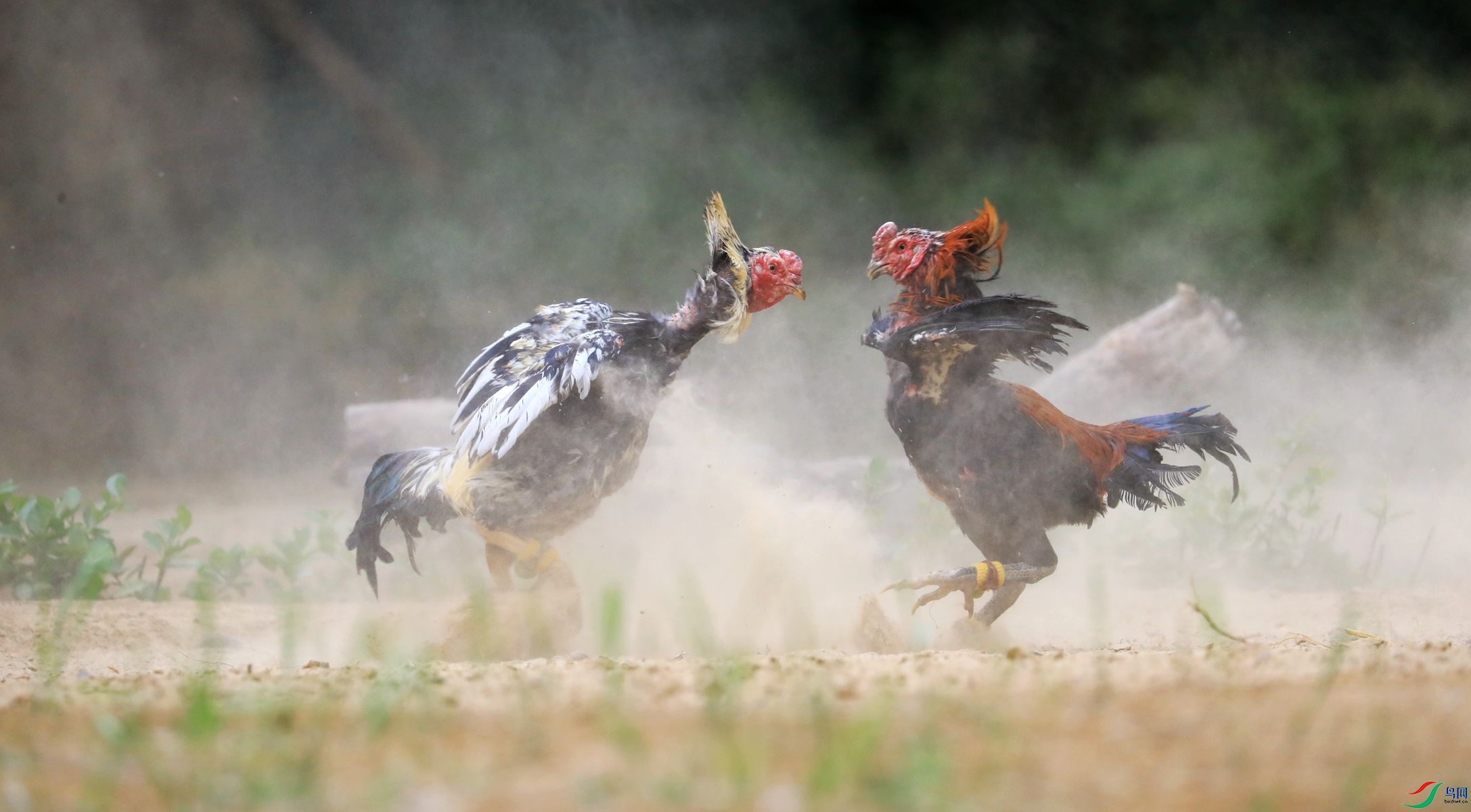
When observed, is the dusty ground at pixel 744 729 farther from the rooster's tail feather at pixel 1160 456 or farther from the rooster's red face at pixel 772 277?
the rooster's red face at pixel 772 277

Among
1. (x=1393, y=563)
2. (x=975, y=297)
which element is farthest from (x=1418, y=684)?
(x=1393, y=563)

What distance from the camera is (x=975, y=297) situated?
369cm

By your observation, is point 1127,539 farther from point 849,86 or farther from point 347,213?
point 347,213

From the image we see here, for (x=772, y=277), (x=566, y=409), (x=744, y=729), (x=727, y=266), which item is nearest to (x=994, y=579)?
(x=772, y=277)

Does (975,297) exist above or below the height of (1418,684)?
above

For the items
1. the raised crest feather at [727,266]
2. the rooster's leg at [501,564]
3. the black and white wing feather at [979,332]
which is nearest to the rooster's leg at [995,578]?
the black and white wing feather at [979,332]

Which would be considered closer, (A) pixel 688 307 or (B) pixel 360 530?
(A) pixel 688 307

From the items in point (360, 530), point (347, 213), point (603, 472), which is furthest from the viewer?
point (347, 213)

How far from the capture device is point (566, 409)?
3760 millimetres

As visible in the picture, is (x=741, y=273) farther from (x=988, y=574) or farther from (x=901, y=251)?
(x=988, y=574)

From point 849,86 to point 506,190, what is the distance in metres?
2.57

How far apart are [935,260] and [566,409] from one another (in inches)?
53.6

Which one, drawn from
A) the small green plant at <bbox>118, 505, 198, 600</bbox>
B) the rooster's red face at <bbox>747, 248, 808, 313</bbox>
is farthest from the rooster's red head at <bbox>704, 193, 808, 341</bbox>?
the small green plant at <bbox>118, 505, 198, 600</bbox>

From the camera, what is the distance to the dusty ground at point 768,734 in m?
1.39
